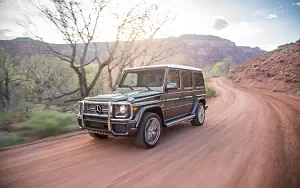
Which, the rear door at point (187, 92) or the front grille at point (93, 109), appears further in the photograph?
the rear door at point (187, 92)

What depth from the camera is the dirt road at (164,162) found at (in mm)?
2631

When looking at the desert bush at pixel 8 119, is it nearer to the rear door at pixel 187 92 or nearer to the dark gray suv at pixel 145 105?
the dark gray suv at pixel 145 105

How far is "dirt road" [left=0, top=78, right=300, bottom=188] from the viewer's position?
2.63 m

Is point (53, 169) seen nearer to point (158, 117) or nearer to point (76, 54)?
point (158, 117)

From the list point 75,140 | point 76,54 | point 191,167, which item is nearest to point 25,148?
point 75,140

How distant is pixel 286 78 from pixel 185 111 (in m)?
24.8

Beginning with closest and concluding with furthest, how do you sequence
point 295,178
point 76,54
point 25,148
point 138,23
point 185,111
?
point 295,178
point 25,148
point 185,111
point 76,54
point 138,23

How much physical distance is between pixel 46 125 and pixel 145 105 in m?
3.36

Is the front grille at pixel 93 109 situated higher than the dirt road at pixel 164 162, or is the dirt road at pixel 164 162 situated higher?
the front grille at pixel 93 109

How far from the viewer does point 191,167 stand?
3.07 meters

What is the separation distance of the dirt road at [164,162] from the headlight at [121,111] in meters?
0.85

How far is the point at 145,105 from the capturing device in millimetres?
3832

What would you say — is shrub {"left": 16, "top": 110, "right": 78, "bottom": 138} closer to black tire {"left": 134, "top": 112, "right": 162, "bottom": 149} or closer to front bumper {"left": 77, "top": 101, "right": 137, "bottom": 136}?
front bumper {"left": 77, "top": 101, "right": 137, "bottom": 136}

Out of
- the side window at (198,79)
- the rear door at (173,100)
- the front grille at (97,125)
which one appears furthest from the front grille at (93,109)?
the side window at (198,79)
